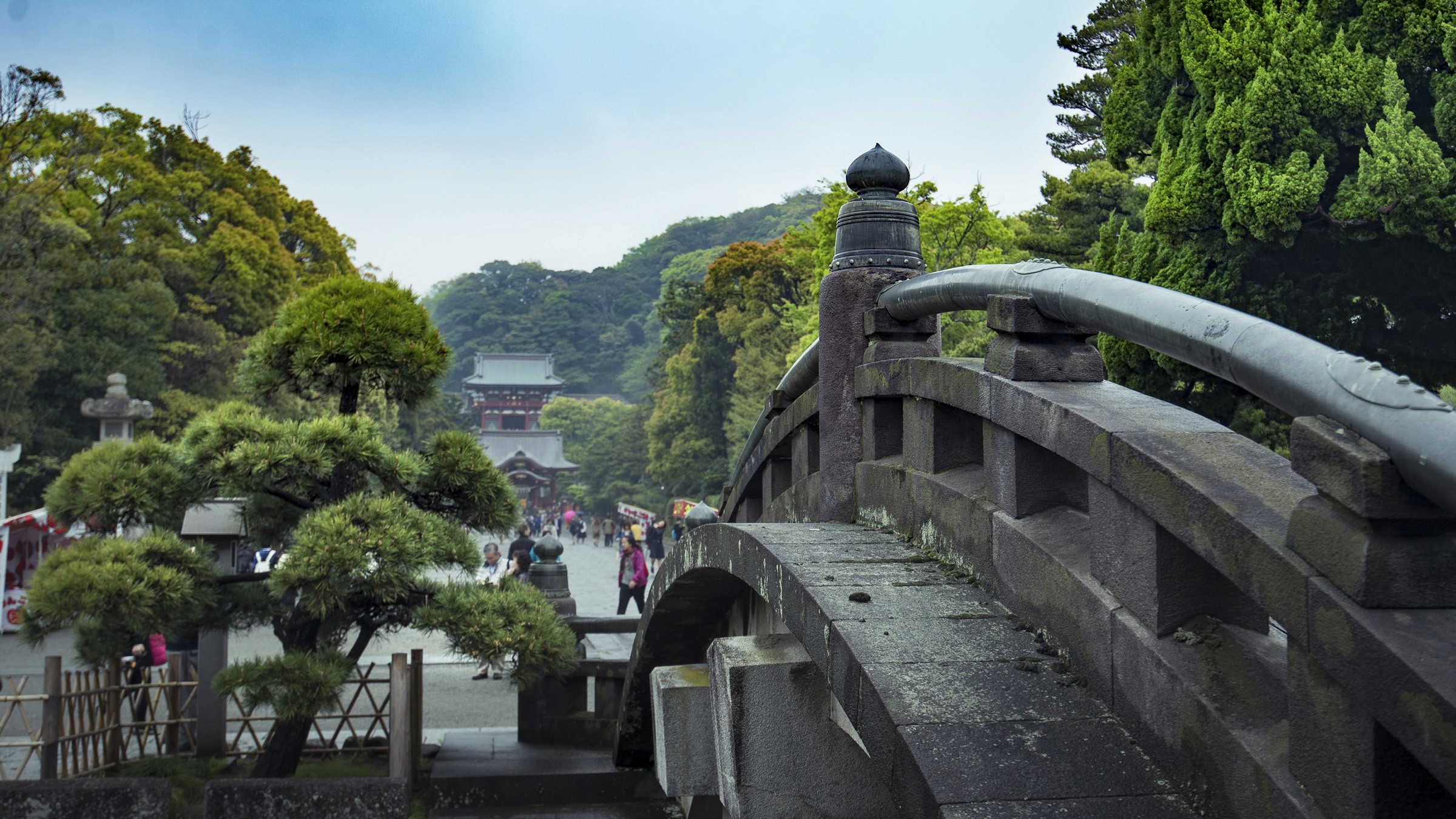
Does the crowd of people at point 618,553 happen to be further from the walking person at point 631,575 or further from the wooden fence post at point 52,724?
the wooden fence post at point 52,724

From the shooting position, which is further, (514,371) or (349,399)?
(514,371)

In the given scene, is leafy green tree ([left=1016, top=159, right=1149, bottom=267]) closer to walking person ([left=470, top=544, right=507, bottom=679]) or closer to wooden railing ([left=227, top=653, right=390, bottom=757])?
walking person ([left=470, top=544, right=507, bottom=679])

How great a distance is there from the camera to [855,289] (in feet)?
13.7

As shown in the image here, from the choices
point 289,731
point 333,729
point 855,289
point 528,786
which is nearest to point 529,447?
point 333,729

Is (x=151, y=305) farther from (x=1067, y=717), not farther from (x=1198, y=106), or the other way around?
(x=1067, y=717)

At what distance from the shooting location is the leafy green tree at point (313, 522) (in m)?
6.56

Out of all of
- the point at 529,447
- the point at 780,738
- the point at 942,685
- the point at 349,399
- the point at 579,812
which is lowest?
the point at 579,812

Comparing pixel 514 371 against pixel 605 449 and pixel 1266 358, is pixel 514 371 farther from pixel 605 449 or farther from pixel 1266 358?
pixel 1266 358

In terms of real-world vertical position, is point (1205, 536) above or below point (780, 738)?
above

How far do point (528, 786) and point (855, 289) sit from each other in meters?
5.46

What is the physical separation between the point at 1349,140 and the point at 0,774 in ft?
38.6

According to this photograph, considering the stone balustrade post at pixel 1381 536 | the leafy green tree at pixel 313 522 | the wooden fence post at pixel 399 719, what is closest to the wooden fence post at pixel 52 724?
the leafy green tree at pixel 313 522

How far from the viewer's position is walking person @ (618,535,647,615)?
14805 millimetres

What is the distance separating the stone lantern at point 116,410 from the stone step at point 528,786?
12406 millimetres
